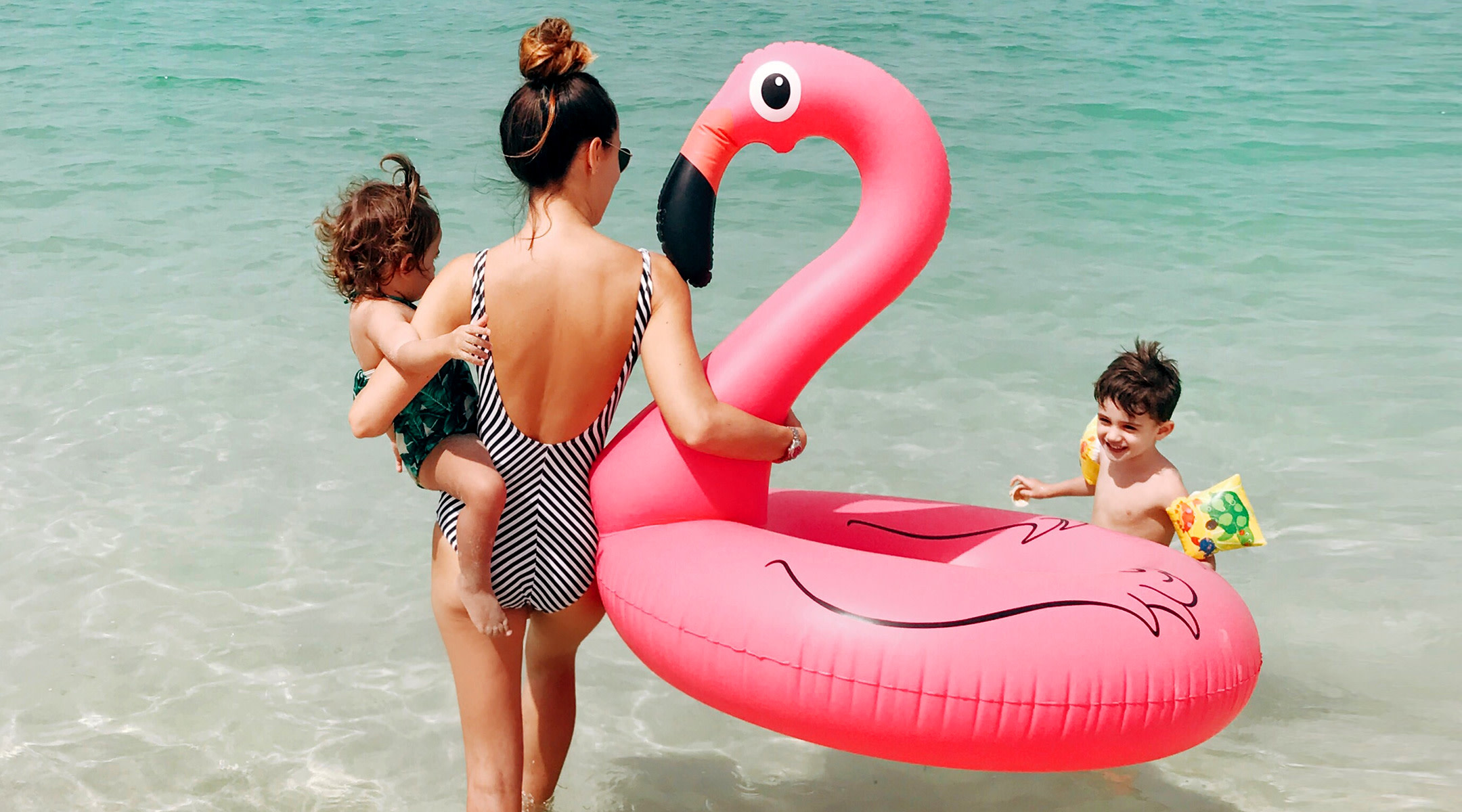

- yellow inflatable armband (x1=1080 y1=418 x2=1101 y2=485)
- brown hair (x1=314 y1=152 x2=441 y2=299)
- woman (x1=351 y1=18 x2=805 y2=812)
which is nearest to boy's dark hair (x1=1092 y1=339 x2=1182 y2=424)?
yellow inflatable armband (x1=1080 y1=418 x2=1101 y2=485)

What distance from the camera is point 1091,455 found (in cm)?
345

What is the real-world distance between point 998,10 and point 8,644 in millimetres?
15960

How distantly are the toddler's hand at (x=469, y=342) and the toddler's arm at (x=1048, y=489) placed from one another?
1.80 metres

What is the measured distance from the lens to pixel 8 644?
4031mm

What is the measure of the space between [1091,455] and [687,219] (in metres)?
1.52

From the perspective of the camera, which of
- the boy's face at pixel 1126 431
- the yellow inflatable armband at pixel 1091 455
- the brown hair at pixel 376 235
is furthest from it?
the yellow inflatable armband at pixel 1091 455

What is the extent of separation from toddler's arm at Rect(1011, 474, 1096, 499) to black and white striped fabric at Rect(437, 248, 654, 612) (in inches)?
56.4

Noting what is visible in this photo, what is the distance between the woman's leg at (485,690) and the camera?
8.43 ft

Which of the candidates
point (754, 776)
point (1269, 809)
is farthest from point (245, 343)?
point (1269, 809)

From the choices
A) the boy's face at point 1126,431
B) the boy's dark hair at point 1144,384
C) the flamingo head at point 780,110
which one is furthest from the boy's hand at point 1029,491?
the flamingo head at point 780,110

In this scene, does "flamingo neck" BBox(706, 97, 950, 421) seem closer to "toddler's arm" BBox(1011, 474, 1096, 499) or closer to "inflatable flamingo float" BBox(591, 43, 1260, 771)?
"inflatable flamingo float" BBox(591, 43, 1260, 771)

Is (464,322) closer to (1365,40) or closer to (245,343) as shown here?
(245,343)

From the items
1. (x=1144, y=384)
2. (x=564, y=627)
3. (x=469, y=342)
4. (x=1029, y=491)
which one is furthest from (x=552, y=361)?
(x=1029, y=491)

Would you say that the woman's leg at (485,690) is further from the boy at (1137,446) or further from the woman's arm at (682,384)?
the boy at (1137,446)
